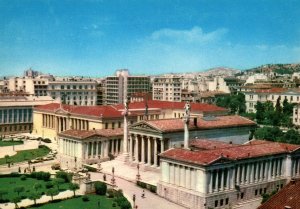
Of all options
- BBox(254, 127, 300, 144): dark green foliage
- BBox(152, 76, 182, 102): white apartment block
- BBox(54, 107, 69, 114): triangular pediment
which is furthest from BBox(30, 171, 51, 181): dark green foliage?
BBox(152, 76, 182, 102): white apartment block

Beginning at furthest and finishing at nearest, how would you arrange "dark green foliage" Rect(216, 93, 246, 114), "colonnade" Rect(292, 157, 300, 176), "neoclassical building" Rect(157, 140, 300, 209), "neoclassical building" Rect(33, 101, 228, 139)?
"dark green foliage" Rect(216, 93, 246, 114), "neoclassical building" Rect(33, 101, 228, 139), "colonnade" Rect(292, 157, 300, 176), "neoclassical building" Rect(157, 140, 300, 209)

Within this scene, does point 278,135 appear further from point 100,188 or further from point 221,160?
point 100,188

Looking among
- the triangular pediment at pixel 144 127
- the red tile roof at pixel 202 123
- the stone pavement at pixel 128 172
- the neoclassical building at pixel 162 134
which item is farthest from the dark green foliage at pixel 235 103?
the stone pavement at pixel 128 172

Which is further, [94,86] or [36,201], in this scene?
[94,86]

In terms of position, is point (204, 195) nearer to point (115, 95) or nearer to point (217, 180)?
point (217, 180)

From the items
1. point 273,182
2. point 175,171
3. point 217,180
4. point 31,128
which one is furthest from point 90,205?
point 31,128

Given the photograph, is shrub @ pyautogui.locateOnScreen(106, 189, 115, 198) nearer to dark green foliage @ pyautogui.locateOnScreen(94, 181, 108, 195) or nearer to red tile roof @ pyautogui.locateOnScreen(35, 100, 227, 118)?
dark green foliage @ pyautogui.locateOnScreen(94, 181, 108, 195)

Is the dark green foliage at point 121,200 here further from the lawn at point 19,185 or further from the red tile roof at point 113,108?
the red tile roof at point 113,108
